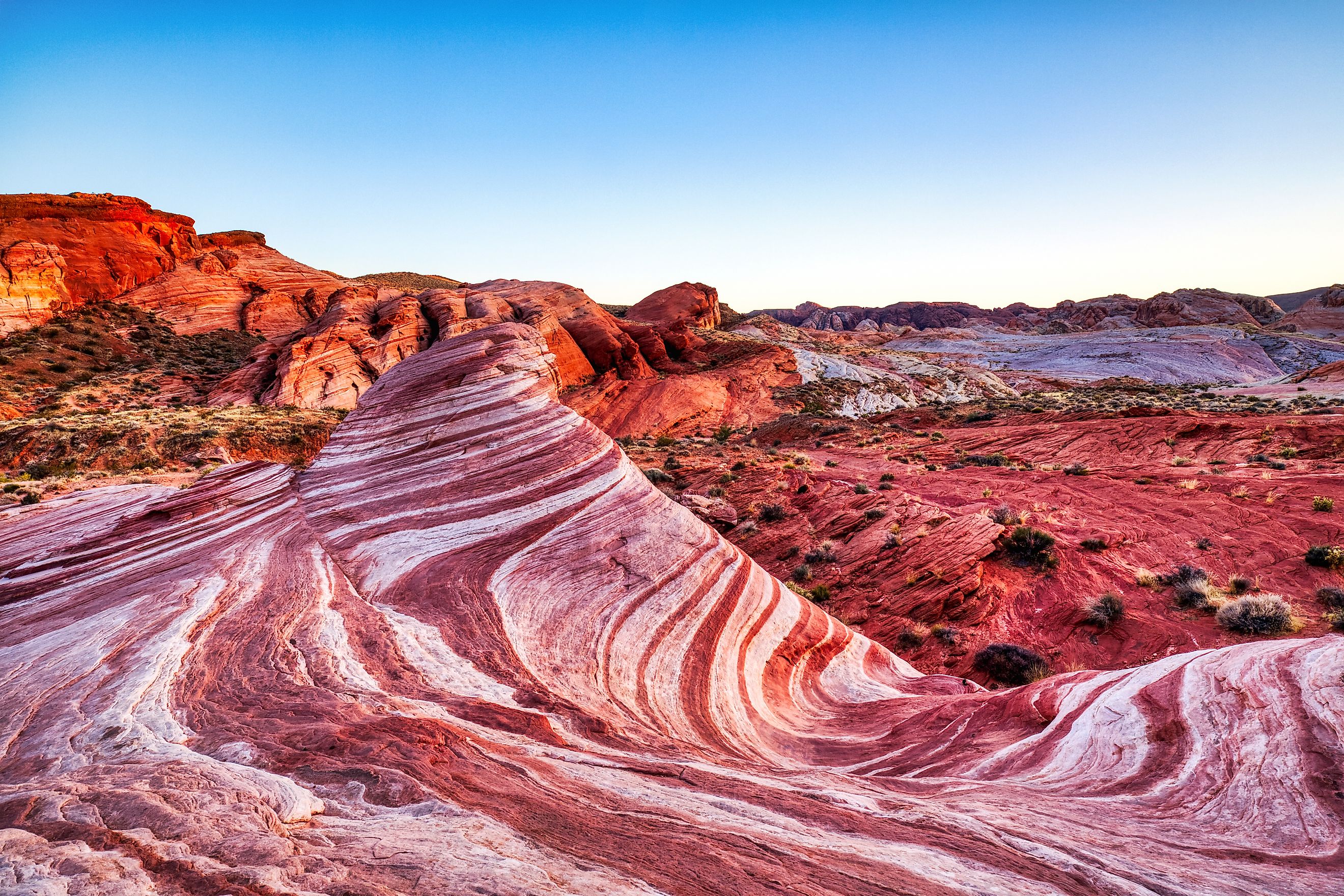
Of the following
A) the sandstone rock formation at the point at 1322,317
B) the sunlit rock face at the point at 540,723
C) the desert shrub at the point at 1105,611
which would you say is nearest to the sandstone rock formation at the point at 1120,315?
the sandstone rock formation at the point at 1322,317

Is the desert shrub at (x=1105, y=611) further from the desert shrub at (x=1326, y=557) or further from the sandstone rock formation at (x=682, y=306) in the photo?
Result: the sandstone rock formation at (x=682, y=306)

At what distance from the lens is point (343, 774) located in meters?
3.69

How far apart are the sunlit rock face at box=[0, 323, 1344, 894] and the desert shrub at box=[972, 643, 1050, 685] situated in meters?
2.57

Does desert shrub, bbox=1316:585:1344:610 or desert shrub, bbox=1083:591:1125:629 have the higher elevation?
desert shrub, bbox=1316:585:1344:610

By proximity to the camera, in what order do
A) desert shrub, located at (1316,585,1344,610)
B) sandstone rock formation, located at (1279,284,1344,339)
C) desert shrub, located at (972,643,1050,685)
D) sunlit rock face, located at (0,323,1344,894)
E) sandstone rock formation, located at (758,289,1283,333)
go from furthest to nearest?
sandstone rock formation, located at (758,289,1283,333) < sandstone rock formation, located at (1279,284,1344,339) < desert shrub, located at (1316,585,1344,610) < desert shrub, located at (972,643,1050,685) < sunlit rock face, located at (0,323,1344,894)

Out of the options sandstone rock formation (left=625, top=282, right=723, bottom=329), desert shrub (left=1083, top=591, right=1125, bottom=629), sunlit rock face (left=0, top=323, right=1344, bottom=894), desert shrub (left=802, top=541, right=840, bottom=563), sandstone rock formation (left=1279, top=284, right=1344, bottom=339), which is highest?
sandstone rock formation (left=625, top=282, right=723, bottom=329)

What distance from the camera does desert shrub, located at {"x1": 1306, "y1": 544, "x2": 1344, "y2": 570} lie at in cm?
1185

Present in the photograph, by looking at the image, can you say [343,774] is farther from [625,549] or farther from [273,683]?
[625,549]

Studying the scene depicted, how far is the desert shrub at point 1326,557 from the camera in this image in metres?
11.9

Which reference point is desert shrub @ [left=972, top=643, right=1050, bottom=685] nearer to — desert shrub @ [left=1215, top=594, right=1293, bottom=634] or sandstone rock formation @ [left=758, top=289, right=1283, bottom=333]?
desert shrub @ [left=1215, top=594, right=1293, bottom=634]

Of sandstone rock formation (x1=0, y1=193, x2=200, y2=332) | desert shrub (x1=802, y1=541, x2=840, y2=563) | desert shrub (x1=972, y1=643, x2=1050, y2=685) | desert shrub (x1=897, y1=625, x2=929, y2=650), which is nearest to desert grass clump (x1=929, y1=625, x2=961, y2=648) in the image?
desert shrub (x1=897, y1=625, x2=929, y2=650)

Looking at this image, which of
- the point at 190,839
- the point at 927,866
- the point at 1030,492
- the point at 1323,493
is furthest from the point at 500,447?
the point at 1323,493

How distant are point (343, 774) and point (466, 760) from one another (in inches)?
30.6

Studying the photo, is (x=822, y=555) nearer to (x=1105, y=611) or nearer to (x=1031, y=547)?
(x=1031, y=547)
